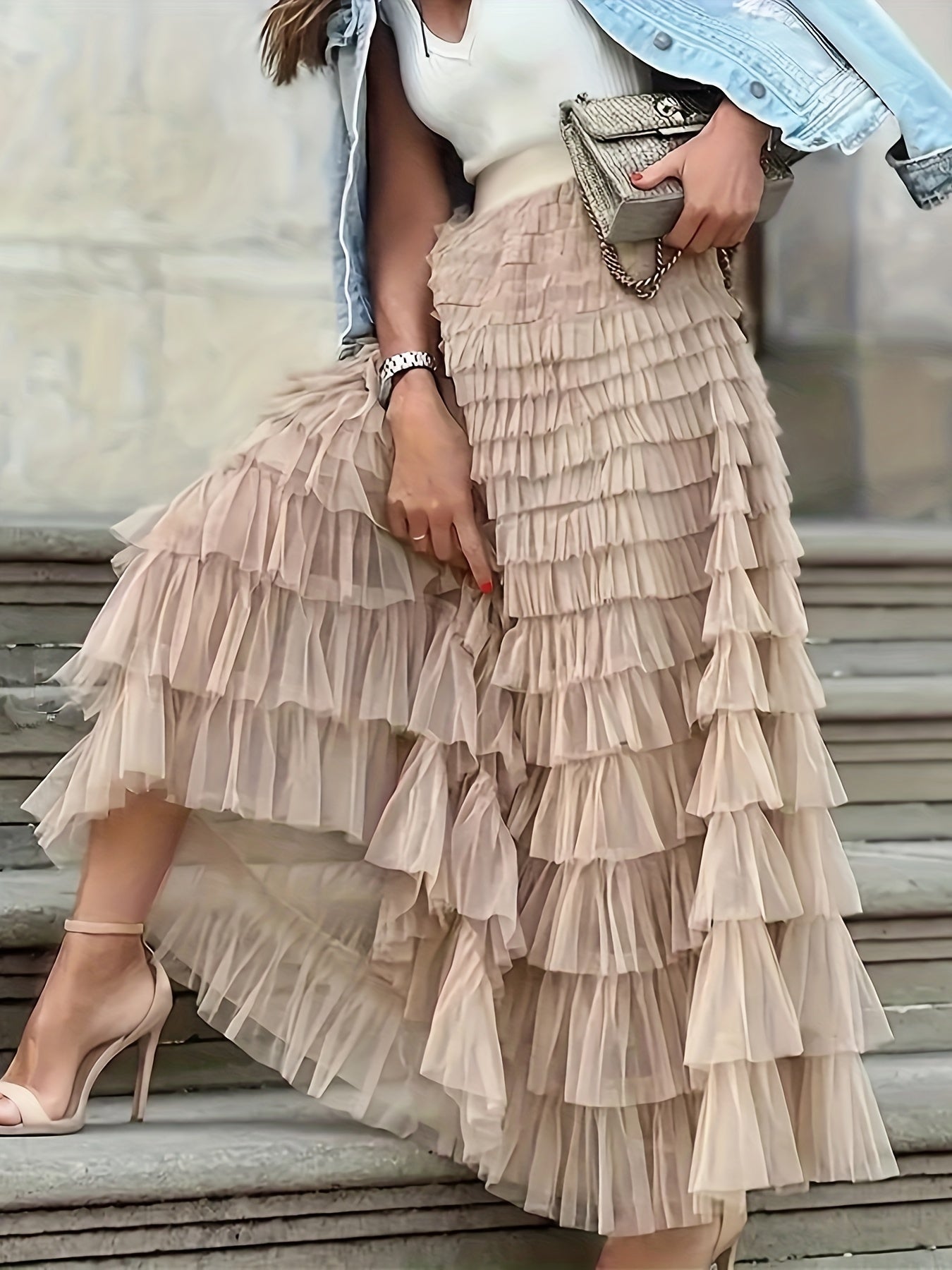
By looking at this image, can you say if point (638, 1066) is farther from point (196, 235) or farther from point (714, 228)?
point (196, 235)

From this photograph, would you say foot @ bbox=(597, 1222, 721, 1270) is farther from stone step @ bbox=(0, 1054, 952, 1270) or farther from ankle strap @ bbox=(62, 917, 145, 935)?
ankle strap @ bbox=(62, 917, 145, 935)

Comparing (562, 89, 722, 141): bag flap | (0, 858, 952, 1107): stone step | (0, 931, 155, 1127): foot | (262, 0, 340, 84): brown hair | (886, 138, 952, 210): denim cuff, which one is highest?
(262, 0, 340, 84): brown hair

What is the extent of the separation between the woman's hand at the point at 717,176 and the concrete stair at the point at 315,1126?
62cm

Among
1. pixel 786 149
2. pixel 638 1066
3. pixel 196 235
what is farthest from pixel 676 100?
pixel 196 235

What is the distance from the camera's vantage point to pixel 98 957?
0.86 meters

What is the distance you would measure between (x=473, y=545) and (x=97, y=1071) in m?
0.49

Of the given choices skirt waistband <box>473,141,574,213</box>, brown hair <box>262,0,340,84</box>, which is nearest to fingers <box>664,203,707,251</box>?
skirt waistband <box>473,141,574,213</box>

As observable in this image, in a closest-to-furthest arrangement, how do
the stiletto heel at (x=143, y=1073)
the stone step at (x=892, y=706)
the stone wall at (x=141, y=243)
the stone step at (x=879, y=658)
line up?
1. the stiletto heel at (x=143, y=1073)
2. the stone step at (x=892, y=706)
3. the stone step at (x=879, y=658)
4. the stone wall at (x=141, y=243)

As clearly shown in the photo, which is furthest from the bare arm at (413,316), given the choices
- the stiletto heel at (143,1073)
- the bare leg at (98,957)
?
the stiletto heel at (143,1073)

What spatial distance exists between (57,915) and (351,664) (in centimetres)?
36

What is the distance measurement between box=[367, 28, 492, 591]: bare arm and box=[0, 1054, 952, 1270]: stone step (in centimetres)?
45

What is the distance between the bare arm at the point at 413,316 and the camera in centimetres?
89

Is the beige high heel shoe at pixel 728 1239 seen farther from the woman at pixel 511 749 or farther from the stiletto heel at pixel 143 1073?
the stiletto heel at pixel 143 1073

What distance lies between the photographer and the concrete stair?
2.74 feet
